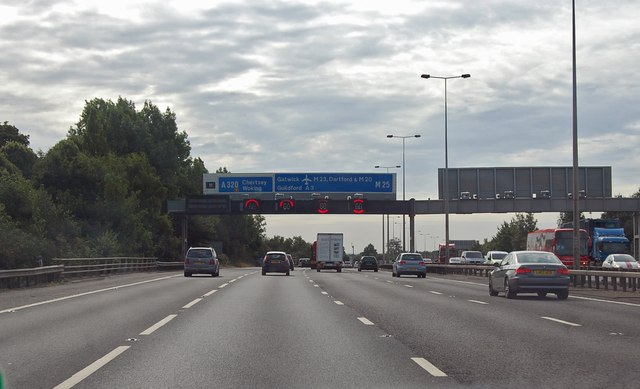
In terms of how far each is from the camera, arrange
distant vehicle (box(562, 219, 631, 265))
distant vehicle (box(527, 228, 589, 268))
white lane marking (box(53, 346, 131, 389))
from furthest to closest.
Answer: distant vehicle (box(562, 219, 631, 265))
distant vehicle (box(527, 228, 589, 268))
white lane marking (box(53, 346, 131, 389))

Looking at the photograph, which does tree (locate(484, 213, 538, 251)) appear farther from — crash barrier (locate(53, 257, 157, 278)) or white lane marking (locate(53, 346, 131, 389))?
white lane marking (locate(53, 346, 131, 389))

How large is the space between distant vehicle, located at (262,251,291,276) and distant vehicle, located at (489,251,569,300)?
27774 millimetres

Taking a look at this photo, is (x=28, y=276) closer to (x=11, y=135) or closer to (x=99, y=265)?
(x=99, y=265)

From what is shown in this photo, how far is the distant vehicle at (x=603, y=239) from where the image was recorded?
58094mm

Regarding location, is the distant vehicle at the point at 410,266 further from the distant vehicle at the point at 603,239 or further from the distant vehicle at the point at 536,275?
the distant vehicle at the point at 536,275

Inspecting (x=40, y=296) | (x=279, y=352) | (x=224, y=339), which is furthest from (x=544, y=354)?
(x=40, y=296)

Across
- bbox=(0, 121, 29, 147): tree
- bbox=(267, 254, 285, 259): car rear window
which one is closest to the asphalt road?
bbox=(267, 254, 285, 259): car rear window

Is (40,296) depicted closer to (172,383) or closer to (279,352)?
(279,352)

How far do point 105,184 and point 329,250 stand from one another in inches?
789

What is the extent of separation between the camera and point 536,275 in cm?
2436

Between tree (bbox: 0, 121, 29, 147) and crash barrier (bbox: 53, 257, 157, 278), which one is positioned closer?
crash barrier (bbox: 53, 257, 157, 278)

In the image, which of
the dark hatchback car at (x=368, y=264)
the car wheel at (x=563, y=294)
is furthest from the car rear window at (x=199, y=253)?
the dark hatchback car at (x=368, y=264)

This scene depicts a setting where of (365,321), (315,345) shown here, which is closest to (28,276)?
A: (365,321)

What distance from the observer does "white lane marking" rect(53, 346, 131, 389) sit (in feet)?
28.5
